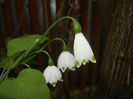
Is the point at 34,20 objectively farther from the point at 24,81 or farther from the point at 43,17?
the point at 24,81

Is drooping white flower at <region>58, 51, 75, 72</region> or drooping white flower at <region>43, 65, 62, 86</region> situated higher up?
drooping white flower at <region>58, 51, 75, 72</region>

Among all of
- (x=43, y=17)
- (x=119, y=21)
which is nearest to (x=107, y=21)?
(x=119, y=21)

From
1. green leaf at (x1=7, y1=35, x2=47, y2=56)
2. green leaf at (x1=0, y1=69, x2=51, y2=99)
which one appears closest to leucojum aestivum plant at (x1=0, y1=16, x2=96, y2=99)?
green leaf at (x1=0, y1=69, x2=51, y2=99)

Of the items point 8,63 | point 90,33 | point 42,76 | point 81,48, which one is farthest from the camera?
point 90,33

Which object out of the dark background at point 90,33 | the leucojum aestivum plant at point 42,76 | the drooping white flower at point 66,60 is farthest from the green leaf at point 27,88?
the dark background at point 90,33

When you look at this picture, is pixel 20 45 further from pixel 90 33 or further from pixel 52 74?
pixel 90 33

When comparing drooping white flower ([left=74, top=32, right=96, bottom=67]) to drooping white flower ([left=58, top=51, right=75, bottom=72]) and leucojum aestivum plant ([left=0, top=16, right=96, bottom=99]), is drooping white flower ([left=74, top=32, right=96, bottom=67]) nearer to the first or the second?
leucojum aestivum plant ([left=0, top=16, right=96, bottom=99])

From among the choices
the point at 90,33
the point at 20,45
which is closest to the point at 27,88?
the point at 20,45

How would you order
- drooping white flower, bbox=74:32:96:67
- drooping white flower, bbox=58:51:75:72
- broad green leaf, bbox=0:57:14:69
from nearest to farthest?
drooping white flower, bbox=74:32:96:67 < drooping white flower, bbox=58:51:75:72 < broad green leaf, bbox=0:57:14:69

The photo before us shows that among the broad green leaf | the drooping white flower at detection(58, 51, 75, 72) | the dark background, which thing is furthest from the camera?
the dark background
